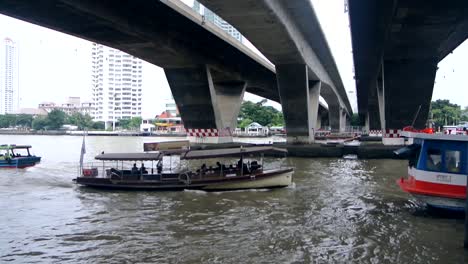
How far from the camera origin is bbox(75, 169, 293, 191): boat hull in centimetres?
1831

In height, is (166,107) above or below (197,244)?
above

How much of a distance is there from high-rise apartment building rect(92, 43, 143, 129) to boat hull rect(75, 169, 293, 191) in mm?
134853

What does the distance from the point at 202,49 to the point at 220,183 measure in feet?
55.1

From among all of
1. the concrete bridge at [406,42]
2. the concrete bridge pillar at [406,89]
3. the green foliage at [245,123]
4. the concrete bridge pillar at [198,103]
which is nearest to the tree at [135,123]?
the green foliage at [245,123]

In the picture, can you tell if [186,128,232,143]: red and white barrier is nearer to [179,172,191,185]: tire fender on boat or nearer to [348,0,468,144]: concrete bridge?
[348,0,468,144]: concrete bridge

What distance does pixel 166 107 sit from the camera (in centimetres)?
17150

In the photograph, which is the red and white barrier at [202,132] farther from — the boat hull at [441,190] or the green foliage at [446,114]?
the green foliage at [446,114]

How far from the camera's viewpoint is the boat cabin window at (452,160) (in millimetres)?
12664

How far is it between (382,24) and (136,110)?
145242 millimetres

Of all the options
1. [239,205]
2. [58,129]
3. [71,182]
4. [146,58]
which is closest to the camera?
[239,205]

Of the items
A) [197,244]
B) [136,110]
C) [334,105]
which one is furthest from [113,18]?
[136,110]

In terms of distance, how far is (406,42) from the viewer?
24344 millimetres

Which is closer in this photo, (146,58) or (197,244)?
(197,244)

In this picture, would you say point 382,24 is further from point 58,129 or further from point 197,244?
point 58,129
